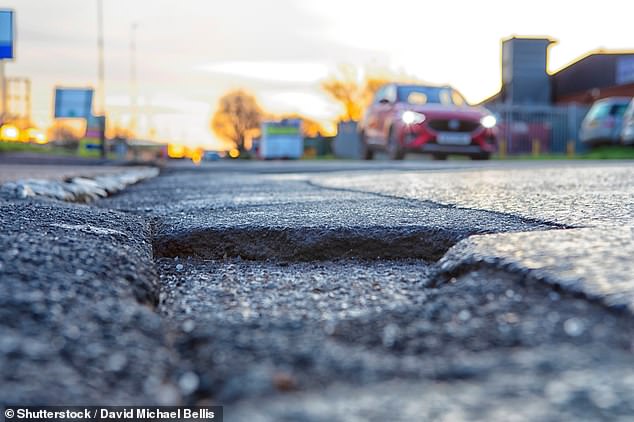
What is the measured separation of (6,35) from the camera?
1070 cm

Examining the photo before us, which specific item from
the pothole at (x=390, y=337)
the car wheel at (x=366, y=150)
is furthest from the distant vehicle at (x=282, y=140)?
the pothole at (x=390, y=337)

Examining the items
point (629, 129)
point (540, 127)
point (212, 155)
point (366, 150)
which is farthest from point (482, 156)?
point (212, 155)

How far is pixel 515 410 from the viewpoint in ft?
2.18

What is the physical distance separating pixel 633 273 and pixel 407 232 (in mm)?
886

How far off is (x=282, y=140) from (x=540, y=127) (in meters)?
11.7

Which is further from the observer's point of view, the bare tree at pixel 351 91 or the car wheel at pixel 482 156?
the bare tree at pixel 351 91

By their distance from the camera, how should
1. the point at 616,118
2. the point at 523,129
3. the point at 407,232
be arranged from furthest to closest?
the point at 523,129 < the point at 616,118 < the point at 407,232

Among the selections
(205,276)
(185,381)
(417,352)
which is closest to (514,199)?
(205,276)

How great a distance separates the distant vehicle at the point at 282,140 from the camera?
33766 millimetres

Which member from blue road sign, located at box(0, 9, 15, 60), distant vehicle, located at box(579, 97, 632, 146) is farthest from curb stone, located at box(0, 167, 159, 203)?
distant vehicle, located at box(579, 97, 632, 146)

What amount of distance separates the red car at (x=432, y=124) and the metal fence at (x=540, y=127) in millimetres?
15775

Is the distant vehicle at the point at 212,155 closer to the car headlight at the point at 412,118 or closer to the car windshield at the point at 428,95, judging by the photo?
the car windshield at the point at 428,95

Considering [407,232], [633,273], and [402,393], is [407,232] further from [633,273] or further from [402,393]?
[402,393]

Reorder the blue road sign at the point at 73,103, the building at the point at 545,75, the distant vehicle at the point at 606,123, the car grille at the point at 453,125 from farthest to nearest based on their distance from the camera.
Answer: the building at the point at 545,75 < the blue road sign at the point at 73,103 < the distant vehicle at the point at 606,123 < the car grille at the point at 453,125
